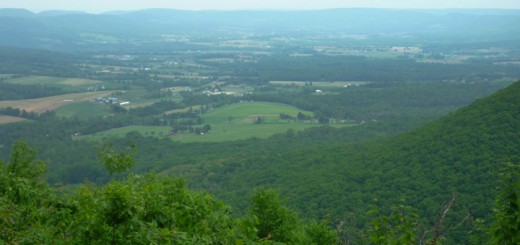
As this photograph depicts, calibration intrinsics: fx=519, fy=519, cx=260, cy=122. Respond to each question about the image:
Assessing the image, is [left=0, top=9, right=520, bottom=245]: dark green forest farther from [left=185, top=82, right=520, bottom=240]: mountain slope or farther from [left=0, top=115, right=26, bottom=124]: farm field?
[left=0, top=115, right=26, bottom=124]: farm field

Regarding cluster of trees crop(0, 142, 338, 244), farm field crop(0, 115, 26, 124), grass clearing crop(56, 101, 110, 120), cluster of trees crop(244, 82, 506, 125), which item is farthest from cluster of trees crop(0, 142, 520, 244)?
grass clearing crop(56, 101, 110, 120)

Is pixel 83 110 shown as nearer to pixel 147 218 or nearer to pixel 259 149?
pixel 259 149

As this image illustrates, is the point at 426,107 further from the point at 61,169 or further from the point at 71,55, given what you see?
the point at 71,55

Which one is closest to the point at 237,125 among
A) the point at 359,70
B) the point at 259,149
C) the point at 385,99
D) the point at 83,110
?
the point at 259,149

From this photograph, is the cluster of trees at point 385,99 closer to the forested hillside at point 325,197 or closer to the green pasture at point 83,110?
the green pasture at point 83,110

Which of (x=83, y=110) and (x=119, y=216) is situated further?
(x=83, y=110)

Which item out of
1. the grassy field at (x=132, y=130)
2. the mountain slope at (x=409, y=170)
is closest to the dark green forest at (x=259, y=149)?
the mountain slope at (x=409, y=170)

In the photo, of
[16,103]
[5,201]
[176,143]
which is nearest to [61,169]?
[176,143]
